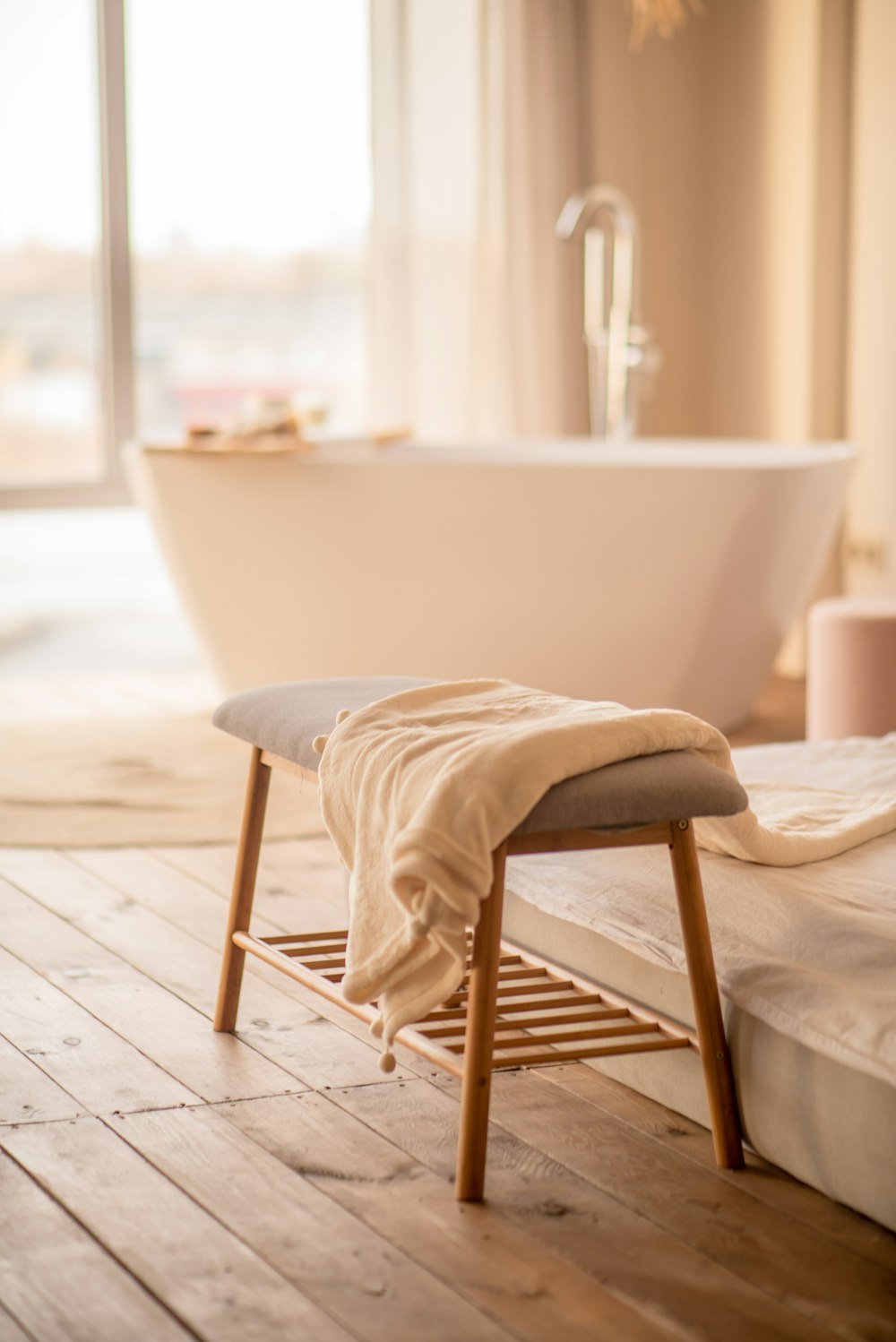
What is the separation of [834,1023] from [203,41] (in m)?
4.37

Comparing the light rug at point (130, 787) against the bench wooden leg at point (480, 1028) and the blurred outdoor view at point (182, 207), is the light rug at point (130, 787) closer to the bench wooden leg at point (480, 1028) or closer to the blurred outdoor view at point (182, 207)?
the bench wooden leg at point (480, 1028)

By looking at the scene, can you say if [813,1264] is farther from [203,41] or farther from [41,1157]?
[203,41]

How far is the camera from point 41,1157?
176 centimetres

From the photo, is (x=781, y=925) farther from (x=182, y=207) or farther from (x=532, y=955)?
(x=182, y=207)

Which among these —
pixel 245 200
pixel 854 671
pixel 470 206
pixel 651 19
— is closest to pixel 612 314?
pixel 470 206

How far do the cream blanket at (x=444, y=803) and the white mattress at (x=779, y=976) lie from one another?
0.26 feet

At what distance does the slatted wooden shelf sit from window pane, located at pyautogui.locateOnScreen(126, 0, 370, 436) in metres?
3.43

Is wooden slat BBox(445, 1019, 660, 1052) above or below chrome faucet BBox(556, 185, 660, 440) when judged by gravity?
below

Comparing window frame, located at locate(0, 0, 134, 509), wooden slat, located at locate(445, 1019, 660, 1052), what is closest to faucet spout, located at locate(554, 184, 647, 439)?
window frame, located at locate(0, 0, 134, 509)

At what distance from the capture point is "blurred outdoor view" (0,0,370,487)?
5.14m

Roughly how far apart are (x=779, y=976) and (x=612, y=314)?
→ 344 centimetres

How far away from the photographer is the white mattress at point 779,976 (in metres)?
1.60

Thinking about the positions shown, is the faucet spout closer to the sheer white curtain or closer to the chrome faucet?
the chrome faucet

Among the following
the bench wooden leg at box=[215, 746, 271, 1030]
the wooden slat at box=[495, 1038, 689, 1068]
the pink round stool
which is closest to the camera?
the wooden slat at box=[495, 1038, 689, 1068]
